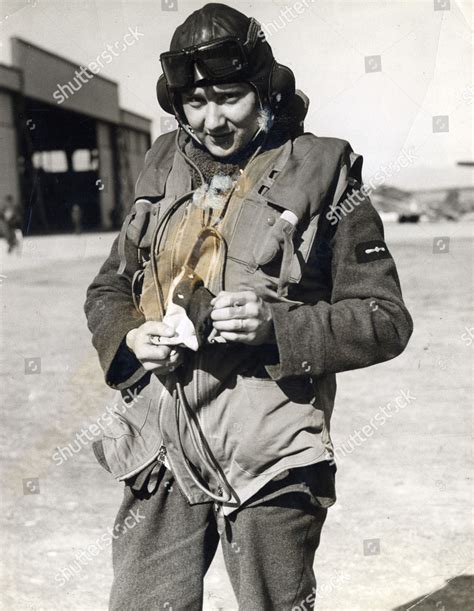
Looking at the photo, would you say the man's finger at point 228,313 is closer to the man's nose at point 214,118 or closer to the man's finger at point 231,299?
the man's finger at point 231,299

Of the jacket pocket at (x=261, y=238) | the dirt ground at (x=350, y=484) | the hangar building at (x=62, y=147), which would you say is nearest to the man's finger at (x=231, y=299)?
the jacket pocket at (x=261, y=238)

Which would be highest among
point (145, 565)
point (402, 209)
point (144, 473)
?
point (402, 209)

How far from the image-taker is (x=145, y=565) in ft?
5.57

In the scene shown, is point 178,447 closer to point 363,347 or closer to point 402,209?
point 363,347

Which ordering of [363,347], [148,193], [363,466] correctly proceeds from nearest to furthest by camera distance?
[363,347] → [148,193] → [363,466]

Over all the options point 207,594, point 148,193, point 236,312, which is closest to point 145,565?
point 236,312

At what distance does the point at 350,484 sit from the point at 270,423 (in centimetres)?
254

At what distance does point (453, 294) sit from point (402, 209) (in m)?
11.2

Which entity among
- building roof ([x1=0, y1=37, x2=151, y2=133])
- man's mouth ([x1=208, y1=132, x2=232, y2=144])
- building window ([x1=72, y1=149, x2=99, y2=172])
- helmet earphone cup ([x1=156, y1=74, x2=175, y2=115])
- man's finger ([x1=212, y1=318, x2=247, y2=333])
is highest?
building roof ([x1=0, y1=37, x2=151, y2=133])

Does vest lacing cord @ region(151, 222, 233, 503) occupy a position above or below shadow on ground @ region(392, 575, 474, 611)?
above

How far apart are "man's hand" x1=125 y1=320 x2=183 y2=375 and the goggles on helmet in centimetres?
45

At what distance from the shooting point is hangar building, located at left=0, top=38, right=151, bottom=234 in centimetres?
1228

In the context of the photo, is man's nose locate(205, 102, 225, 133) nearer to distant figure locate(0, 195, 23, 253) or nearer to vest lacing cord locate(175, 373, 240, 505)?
vest lacing cord locate(175, 373, 240, 505)

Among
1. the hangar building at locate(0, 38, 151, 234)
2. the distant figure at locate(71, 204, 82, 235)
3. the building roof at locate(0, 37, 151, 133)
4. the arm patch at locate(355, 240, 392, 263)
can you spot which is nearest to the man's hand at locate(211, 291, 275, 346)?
the arm patch at locate(355, 240, 392, 263)
